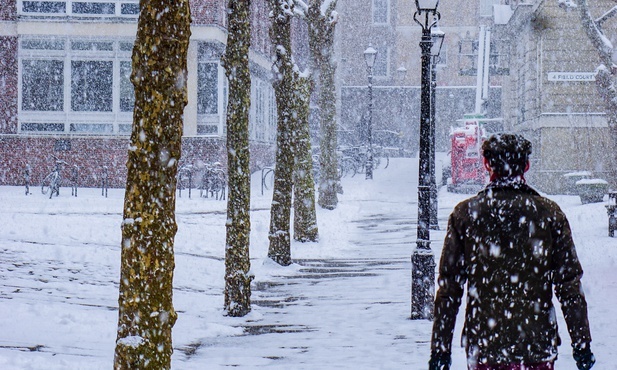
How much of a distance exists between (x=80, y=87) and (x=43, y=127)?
1774 millimetres

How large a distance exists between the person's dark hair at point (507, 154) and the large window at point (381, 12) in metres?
57.7

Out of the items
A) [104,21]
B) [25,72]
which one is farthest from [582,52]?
[25,72]

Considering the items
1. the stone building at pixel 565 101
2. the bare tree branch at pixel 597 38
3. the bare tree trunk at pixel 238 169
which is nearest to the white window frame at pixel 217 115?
the stone building at pixel 565 101

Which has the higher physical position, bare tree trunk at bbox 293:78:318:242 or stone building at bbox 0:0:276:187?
stone building at bbox 0:0:276:187

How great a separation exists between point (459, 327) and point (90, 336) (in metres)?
3.77

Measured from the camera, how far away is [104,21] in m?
30.4

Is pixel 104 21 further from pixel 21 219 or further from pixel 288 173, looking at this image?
pixel 288 173

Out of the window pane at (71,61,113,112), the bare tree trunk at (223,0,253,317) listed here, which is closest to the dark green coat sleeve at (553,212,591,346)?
the bare tree trunk at (223,0,253,317)

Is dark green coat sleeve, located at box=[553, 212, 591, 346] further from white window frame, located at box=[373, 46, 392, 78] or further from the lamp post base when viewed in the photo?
white window frame, located at box=[373, 46, 392, 78]

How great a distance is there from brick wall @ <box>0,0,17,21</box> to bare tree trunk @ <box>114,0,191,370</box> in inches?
1051

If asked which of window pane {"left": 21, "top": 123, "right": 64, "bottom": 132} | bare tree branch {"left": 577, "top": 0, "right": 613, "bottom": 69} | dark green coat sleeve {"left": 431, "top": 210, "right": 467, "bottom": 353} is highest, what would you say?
bare tree branch {"left": 577, "top": 0, "right": 613, "bottom": 69}

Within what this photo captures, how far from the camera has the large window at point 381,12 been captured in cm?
6103

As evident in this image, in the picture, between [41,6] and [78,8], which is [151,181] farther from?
[41,6]

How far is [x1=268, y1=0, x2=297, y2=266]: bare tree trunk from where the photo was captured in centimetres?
1493
